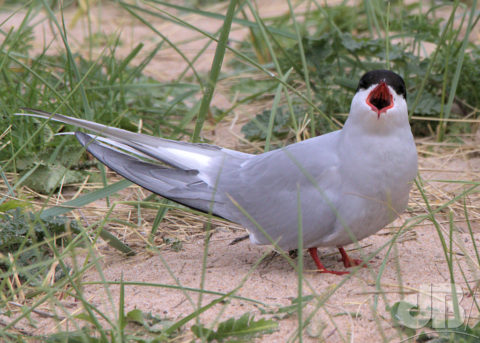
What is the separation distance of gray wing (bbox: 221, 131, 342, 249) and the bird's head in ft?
0.60

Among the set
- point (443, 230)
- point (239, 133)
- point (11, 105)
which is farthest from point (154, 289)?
point (239, 133)

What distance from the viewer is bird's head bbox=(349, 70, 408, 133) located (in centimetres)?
→ 220

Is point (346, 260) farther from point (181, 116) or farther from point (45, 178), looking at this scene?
point (181, 116)

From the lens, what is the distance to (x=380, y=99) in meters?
2.25

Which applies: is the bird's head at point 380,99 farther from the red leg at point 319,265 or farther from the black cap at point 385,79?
the red leg at point 319,265

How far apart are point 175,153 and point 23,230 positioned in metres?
0.63

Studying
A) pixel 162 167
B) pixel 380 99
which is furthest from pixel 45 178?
pixel 380 99

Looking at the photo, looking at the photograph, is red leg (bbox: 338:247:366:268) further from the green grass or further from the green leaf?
the green leaf

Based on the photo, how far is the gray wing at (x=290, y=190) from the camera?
7.54ft

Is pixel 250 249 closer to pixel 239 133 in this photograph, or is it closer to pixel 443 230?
pixel 443 230

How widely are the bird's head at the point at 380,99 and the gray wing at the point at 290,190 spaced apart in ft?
0.60

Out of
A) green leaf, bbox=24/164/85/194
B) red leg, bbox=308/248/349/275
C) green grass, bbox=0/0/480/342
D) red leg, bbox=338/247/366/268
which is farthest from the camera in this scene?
green leaf, bbox=24/164/85/194

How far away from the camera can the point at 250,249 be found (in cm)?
272

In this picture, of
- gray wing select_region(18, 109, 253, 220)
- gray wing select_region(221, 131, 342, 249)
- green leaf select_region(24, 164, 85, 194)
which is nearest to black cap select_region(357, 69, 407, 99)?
gray wing select_region(221, 131, 342, 249)
